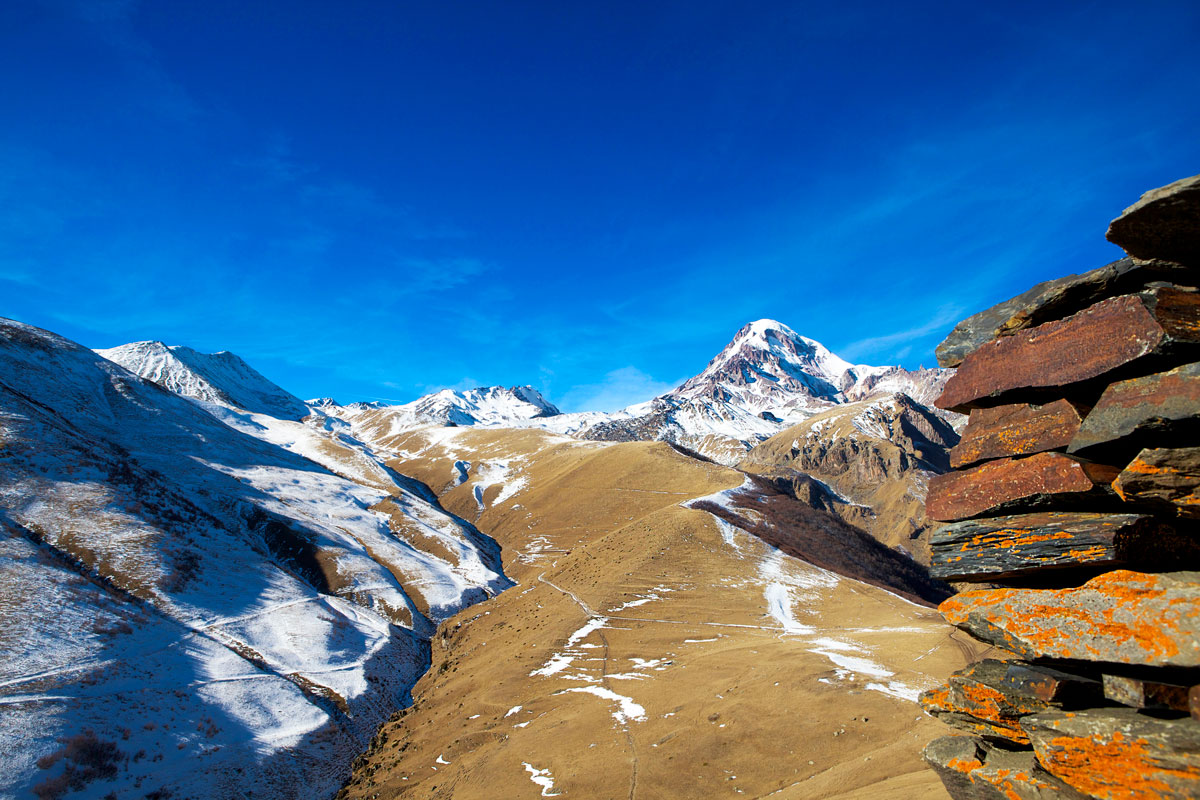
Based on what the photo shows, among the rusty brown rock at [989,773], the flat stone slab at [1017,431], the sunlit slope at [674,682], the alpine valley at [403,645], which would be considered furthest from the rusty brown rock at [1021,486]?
A: the sunlit slope at [674,682]

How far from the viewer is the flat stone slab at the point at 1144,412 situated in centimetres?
604

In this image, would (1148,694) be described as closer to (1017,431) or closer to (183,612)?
(1017,431)

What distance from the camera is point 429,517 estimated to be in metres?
84.9

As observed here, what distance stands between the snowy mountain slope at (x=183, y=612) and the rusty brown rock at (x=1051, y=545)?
32.9m

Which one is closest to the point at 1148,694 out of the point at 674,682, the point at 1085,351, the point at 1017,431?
the point at 1017,431

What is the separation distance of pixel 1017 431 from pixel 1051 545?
1.92m

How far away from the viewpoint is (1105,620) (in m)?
6.51

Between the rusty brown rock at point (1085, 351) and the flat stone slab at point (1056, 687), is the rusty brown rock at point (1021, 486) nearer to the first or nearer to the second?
the rusty brown rock at point (1085, 351)

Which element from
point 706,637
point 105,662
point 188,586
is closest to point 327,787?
point 105,662

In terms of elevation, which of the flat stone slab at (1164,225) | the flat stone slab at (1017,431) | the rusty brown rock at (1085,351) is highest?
the flat stone slab at (1164,225)

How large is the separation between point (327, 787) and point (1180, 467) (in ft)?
119

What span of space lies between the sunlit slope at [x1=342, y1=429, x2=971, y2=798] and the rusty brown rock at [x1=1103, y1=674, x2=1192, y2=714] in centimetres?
813

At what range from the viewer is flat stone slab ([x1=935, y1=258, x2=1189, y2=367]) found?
7.22 m

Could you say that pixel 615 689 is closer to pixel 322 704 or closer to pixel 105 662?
pixel 322 704
